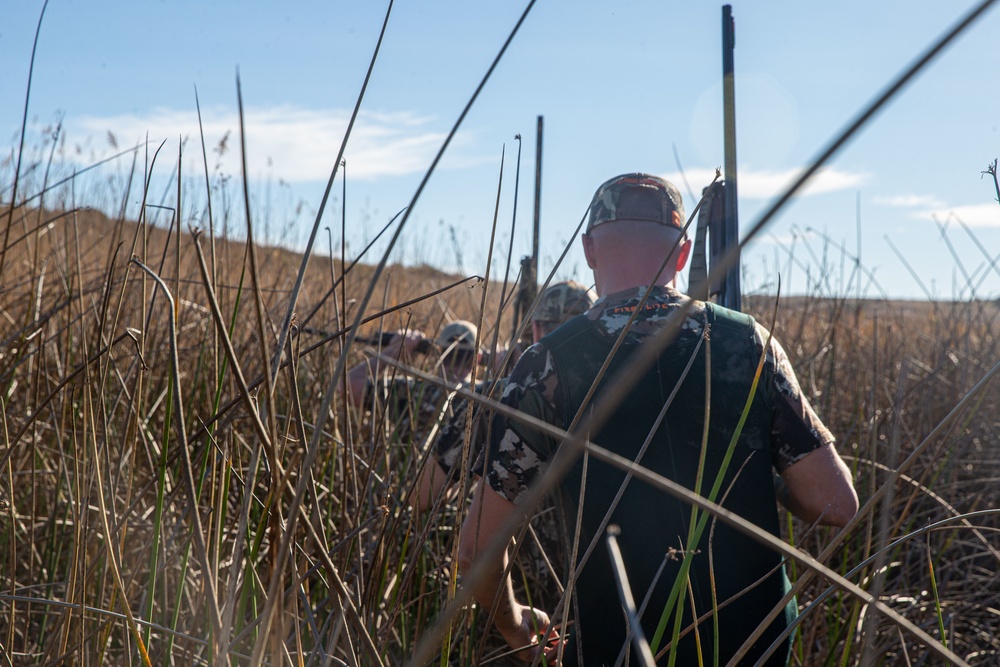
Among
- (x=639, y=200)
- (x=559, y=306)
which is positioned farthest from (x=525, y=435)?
(x=559, y=306)

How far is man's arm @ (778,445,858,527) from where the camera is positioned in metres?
1.77

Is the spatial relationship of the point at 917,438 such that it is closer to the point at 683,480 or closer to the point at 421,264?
the point at 683,480

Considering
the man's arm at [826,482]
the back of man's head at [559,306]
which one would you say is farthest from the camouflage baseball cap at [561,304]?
the man's arm at [826,482]

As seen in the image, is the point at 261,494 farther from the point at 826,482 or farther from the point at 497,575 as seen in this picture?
the point at 826,482

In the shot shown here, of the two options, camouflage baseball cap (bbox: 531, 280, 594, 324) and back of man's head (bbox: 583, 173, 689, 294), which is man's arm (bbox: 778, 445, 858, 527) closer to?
back of man's head (bbox: 583, 173, 689, 294)

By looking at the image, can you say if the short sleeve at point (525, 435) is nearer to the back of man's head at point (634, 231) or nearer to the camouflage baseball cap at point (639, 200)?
the back of man's head at point (634, 231)

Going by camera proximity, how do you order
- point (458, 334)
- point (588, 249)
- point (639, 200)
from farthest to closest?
point (458, 334)
point (588, 249)
point (639, 200)

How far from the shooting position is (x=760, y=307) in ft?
17.4

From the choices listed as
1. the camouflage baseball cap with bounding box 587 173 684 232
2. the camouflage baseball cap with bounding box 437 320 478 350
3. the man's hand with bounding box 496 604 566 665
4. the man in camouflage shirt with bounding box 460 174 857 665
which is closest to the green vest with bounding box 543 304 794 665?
the man in camouflage shirt with bounding box 460 174 857 665

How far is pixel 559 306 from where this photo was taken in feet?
10.4

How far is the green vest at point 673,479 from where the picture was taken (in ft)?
5.54

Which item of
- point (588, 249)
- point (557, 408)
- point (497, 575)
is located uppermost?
point (588, 249)

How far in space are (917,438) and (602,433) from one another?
2.09 m

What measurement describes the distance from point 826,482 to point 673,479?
375 millimetres
